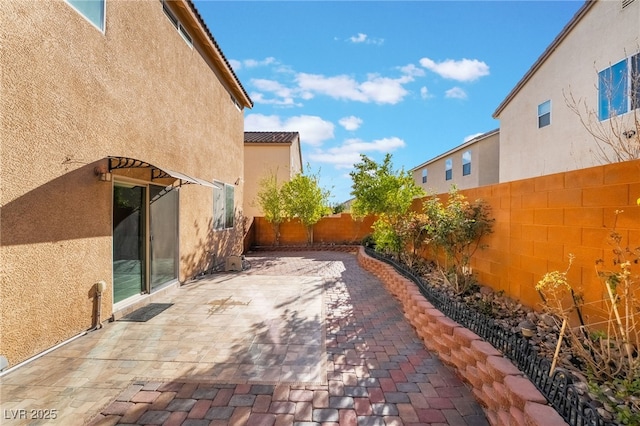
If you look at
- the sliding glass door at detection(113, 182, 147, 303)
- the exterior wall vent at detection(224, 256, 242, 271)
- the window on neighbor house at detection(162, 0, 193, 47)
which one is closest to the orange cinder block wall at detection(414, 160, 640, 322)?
the sliding glass door at detection(113, 182, 147, 303)

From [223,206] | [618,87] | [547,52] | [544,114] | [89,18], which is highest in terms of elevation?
[547,52]

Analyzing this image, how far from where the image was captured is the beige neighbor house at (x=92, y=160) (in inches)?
148

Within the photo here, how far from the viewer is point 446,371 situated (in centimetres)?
390

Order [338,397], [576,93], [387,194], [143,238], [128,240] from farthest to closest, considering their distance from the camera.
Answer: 1. [576,93]
2. [387,194]
3. [143,238]
4. [128,240]
5. [338,397]

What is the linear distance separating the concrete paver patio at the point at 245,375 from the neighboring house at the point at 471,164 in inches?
568

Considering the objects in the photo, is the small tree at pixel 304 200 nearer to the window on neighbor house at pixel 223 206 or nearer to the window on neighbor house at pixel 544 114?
the window on neighbor house at pixel 223 206

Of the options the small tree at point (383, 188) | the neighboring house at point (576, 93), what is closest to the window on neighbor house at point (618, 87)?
the neighboring house at point (576, 93)

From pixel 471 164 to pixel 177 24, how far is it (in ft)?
64.6

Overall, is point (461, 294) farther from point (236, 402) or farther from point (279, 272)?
point (279, 272)

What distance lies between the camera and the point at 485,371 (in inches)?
125

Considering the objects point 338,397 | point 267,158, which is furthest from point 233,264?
point 267,158

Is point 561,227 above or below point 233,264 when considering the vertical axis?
above

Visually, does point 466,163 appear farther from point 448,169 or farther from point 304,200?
point 304,200

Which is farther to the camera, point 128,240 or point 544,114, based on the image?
point 544,114
